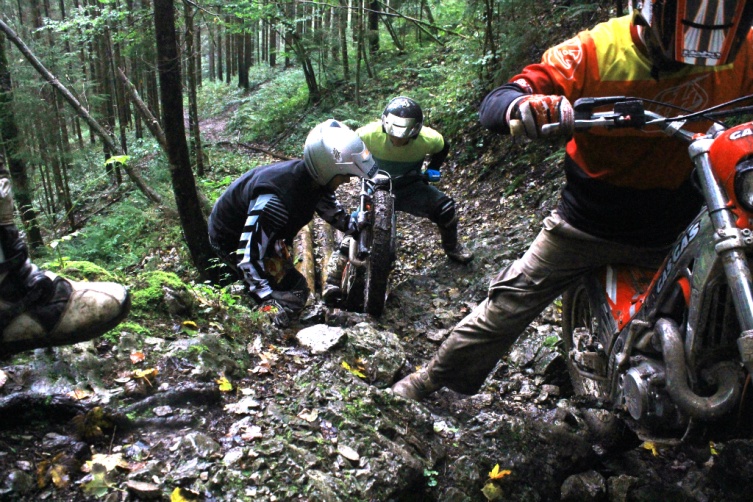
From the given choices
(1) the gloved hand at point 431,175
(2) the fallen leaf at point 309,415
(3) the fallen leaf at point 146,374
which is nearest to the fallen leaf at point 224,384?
(3) the fallen leaf at point 146,374

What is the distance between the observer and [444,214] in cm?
698

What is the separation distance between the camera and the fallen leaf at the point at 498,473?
9.34ft

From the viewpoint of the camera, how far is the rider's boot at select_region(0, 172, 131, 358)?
2.32m

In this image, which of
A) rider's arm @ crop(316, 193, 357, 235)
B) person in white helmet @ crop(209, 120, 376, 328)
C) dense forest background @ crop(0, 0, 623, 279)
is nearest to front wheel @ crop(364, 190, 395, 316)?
rider's arm @ crop(316, 193, 357, 235)

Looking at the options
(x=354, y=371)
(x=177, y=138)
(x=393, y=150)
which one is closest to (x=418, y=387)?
(x=354, y=371)

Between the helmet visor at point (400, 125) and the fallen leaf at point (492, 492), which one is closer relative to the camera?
the fallen leaf at point (492, 492)

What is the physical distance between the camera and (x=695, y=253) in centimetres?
231

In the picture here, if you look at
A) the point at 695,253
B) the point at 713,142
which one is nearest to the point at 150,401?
the point at 695,253

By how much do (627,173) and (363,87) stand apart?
17.2m

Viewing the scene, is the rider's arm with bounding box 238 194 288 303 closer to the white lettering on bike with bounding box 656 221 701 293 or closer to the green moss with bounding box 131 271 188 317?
the green moss with bounding box 131 271 188 317

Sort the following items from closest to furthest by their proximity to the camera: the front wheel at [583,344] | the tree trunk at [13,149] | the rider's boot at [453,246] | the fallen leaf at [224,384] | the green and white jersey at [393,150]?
the fallen leaf at [224,384] → the front wheel at [583,344] → the rider's boot at [453,246] → the green and white jersey at [393,150] → the tree trunk at [13,149]

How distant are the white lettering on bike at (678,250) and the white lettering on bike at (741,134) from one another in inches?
17.0

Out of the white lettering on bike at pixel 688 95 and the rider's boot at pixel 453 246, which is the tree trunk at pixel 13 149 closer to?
the rider's boot at pixel 453 246

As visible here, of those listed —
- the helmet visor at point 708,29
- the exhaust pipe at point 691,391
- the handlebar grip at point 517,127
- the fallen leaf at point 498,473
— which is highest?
the helmet visor at point 708,29
